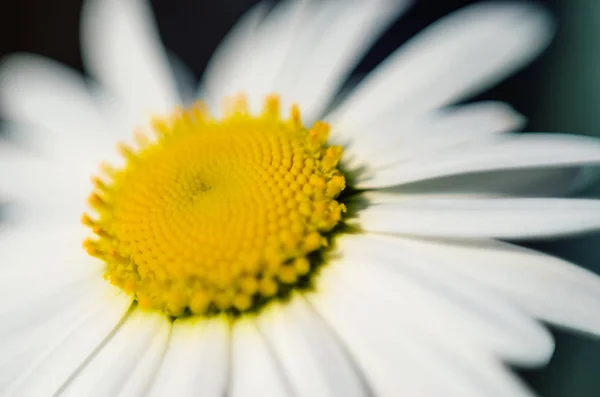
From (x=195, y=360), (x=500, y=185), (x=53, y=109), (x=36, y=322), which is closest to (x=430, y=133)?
(x=500, y=185)

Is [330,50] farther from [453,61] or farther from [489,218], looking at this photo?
[489,218]

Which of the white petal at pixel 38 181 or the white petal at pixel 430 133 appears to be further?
the white petal at pixel 38 181

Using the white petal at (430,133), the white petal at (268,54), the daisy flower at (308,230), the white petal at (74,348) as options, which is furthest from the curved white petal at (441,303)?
the white petal at (268,54)

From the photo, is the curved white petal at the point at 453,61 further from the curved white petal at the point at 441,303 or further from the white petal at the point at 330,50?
the curved white petal at the point at 441,303

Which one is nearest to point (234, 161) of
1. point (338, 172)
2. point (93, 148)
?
point (338, 172)

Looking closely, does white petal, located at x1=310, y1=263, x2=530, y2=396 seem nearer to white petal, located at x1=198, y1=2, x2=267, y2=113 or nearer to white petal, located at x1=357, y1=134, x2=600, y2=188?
white petal, located at x1=357, y1=134, x2=600, y2=188
